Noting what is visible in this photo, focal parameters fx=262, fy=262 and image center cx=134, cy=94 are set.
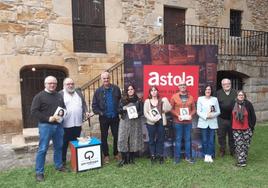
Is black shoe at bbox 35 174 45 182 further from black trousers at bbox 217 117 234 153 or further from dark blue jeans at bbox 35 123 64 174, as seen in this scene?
black trousers at bbox 217 117 234 153

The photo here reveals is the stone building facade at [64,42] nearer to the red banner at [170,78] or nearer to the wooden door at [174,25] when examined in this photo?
the wooden door at [174,25]

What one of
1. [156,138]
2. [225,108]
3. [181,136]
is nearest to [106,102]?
[156,138]

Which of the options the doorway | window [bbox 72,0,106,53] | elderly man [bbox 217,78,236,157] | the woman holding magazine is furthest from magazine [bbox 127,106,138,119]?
window [bbox 72,0,106,53]

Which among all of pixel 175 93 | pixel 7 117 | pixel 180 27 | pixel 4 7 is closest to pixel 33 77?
pixel 7 117

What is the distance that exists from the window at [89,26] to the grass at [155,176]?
13.2 ft

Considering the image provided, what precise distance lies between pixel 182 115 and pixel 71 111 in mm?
1943

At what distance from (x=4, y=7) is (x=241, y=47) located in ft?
28.1

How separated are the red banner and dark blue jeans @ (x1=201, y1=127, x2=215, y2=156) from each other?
0.67 meters

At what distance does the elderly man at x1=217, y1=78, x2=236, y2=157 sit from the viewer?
4.87 m

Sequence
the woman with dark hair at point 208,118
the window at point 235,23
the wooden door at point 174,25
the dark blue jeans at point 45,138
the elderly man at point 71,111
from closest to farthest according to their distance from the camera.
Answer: the dark blue jeans at point 45,138, the elderly man at point 71,111, the woman with dark hair at point 208,118, the wooden door at point 174,25, the window at point 235,23

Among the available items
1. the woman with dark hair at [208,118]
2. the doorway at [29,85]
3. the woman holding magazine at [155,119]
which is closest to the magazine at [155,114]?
the woman holding magazine at [155,119]

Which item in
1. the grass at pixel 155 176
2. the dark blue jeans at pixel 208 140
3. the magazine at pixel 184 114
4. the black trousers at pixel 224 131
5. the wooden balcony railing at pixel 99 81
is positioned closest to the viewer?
the grass at pixel 155 176

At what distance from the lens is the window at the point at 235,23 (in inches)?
425

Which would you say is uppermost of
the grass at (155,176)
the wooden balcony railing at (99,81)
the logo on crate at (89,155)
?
the wooden balcony railing at (99,81)
